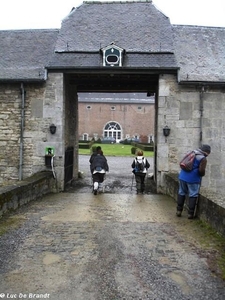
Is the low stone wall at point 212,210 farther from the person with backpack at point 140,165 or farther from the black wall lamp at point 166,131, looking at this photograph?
the black wall lamp at point 166,131

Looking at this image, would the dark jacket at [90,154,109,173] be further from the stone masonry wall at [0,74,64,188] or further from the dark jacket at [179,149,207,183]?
the dark jacket at [179,149,207,183]

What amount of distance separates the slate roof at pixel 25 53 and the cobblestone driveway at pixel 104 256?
213 inches

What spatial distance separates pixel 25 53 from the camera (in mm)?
13094

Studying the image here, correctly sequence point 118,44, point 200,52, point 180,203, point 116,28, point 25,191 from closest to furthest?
point 180,203 → point 25,191 → point 118,44 → point 200,52 → point 116,28

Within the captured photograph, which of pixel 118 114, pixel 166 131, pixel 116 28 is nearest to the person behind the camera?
pixel 166 131

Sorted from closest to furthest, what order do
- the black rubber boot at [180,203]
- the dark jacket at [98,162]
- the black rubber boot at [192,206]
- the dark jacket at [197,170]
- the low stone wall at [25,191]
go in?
1. the dark jacket at [197,170]
2. the black rubber boot at [192,206]
3. the low stone wall at [25,191]
4. the black rubber boot at [180,203]
5. the dark jacket at [98,162]

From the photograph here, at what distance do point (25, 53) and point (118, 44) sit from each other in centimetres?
337

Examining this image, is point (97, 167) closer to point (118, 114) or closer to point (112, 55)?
point (112, 55)

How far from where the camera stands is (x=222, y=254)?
4844mm

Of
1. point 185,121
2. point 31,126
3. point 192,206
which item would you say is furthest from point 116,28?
point 192,206

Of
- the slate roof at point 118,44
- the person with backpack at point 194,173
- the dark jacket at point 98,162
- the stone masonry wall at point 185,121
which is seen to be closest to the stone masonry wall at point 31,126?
the slate roof at point 118,44

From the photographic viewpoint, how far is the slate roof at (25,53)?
1184cm

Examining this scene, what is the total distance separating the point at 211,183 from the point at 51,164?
207 inches

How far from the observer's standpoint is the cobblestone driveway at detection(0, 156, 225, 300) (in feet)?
12.1
